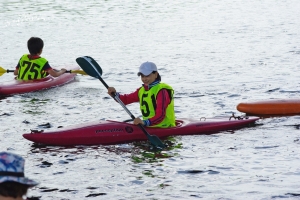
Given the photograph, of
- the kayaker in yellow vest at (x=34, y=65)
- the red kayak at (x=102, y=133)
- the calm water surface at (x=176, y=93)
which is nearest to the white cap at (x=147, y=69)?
the red kayak at (x=102, y=133)

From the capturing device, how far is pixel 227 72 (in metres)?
14.1

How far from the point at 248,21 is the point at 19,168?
19823 millimetres

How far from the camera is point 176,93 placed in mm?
12148

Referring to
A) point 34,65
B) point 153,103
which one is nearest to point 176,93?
point 34,65

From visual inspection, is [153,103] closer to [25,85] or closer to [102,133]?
[102,133]

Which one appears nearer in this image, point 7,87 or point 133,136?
point 133,136

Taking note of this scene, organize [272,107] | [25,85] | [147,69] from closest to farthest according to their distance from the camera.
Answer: [147,69], [272,107], [25,85]

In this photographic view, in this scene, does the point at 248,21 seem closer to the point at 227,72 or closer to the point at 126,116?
the point at 227,72

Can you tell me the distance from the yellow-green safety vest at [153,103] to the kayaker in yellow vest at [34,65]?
11.3 feet

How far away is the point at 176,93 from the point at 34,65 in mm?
2277

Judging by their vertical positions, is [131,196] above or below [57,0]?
below

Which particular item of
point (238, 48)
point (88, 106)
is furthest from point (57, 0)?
point (88, 106)

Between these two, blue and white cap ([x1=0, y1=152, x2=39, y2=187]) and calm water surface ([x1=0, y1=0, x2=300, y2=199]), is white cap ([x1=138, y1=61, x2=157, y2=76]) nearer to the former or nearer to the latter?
calm water surface ([x1=0, y1=0, x2=300, y2=199])

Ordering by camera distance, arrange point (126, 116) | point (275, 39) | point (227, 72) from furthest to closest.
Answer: point (275, 39) → point (227, 72) → point (126, 116)
